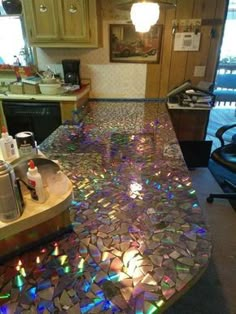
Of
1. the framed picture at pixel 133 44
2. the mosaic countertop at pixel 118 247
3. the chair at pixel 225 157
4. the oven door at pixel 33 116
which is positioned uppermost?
the framed picture at pixel 133 44

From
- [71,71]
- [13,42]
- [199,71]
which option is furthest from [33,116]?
[199,71]

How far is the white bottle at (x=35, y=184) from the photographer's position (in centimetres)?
77

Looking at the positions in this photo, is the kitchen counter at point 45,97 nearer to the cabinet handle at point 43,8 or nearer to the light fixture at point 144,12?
the cabinet handle at point 43,8

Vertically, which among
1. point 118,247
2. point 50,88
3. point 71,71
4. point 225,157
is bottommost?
point 225,157

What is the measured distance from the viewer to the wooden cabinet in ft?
9.78

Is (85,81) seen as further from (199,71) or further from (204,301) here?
(204,301)

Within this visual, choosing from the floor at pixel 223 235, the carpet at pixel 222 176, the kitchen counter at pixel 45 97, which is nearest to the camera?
the floor at pixel 223 235

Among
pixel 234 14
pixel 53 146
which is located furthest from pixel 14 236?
pixel 234 14

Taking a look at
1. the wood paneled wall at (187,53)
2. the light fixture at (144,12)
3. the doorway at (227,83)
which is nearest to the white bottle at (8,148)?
the light fixture at (144,12)

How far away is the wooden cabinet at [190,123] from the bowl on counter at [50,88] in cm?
141

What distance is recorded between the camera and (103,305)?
614 mm

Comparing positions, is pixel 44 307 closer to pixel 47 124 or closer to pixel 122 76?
pixel 47 124

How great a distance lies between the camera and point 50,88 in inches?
103

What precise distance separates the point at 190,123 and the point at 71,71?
1.68 meters
